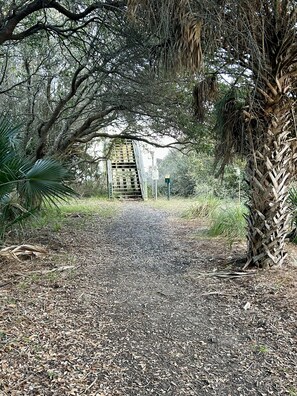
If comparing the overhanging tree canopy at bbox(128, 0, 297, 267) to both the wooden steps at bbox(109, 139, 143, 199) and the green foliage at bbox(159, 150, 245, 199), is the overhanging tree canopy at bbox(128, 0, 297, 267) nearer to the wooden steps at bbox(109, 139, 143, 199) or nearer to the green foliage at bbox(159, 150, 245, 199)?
the green foliage at bbox(159, 150, 245, 199)

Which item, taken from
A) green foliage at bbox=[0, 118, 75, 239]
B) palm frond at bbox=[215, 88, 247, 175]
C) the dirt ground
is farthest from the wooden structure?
green foliage at bbox=[0, 118, 75, 239]

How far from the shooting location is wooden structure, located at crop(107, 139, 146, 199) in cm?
1460

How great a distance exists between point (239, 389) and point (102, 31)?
520 centimetres

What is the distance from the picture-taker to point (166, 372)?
229cm

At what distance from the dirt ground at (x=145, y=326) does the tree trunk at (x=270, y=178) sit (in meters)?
0.31

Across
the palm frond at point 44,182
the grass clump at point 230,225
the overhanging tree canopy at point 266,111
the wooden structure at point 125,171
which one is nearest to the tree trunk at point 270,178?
the overhanging tree canopy at point 266,111

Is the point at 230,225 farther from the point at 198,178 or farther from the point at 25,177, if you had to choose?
the point at 198,178

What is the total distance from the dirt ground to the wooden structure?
9.33 meters

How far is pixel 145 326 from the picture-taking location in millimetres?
2945

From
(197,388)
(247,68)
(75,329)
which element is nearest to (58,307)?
(75,329)

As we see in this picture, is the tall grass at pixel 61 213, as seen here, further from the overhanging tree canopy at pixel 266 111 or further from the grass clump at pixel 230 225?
the overhanging tree canopy at pixel 266 111

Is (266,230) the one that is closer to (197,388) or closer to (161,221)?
(197,388)

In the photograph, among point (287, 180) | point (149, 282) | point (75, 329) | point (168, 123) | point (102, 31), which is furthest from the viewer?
point (168, 123)

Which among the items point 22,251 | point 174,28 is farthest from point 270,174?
point 22,251
